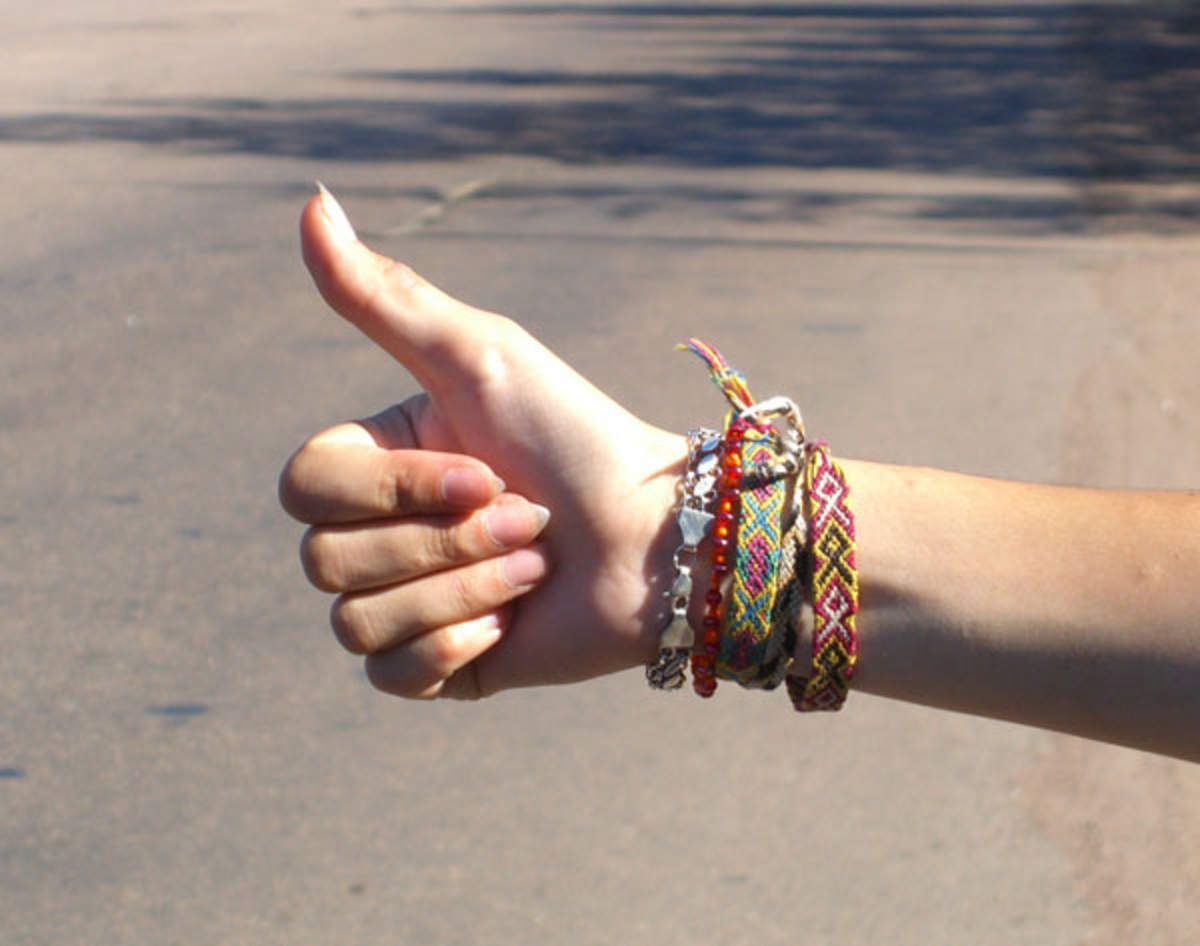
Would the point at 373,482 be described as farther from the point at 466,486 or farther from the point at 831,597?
the point at 831,597

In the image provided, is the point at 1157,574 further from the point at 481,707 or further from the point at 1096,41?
the point at 1096,41

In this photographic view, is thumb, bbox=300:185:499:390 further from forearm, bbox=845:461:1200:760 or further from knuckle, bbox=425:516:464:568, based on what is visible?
forearm, bbox=845:461:1200:760

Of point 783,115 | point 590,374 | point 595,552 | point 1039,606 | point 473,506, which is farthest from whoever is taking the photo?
point 783,115

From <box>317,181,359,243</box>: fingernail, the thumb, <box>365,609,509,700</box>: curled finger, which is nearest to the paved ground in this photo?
<box>365,609,509,700</box>: curled finger

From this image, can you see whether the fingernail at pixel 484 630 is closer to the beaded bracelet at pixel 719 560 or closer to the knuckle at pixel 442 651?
the knuckle at pixel 442 651

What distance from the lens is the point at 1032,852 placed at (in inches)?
128

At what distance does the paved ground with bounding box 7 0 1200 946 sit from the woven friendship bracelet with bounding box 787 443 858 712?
1.27 metres

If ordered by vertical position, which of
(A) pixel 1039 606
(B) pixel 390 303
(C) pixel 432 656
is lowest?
(C) pixel 432 656

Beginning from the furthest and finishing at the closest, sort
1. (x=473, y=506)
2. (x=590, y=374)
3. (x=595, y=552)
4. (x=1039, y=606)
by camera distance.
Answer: (x=590, y=374), (x=595, y=552), (x=473, y=506), (x=1039, y=606)

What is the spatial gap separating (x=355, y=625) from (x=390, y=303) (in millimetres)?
353

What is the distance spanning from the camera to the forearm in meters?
1.77

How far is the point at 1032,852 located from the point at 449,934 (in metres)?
1.07

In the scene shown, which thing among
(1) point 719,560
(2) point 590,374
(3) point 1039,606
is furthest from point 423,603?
(2) point 590,374

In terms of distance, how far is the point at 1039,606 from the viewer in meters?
1.81
